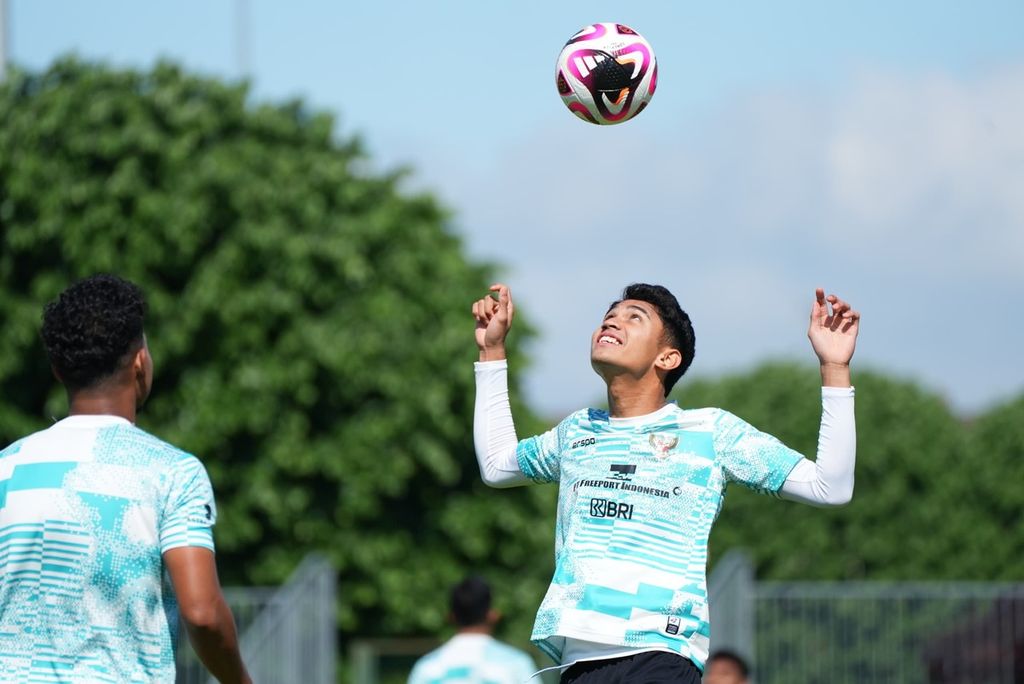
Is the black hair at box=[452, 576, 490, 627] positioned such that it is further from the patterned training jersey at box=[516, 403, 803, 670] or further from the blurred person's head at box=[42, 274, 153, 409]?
the blurred person's head at box=[42, 274, 153, 409]

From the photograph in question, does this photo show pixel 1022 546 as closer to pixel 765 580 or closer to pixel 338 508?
pixel 765 580

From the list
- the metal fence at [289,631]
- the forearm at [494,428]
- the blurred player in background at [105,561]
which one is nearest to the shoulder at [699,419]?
the forearm at [494,428]

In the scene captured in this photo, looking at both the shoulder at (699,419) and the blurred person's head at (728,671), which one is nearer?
the shoulder at (699,419)

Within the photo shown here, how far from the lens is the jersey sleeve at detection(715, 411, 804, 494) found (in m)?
4.60

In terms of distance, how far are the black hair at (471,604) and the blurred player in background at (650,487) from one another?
2.91 m

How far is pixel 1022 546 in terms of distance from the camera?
2219 cm

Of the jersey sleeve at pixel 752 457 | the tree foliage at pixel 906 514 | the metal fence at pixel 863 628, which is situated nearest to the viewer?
the jersey sleeve at pixel 752 457

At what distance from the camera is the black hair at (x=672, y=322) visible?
4.98 m

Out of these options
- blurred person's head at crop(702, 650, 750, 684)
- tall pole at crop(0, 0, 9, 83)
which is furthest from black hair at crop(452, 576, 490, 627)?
tall pole at crop(0, 0, 9, 83)

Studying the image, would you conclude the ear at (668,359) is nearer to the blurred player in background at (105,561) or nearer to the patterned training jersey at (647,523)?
the patterned training jersey at (647,523)

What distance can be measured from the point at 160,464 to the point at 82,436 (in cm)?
24

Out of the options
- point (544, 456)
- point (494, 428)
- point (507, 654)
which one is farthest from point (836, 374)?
point (507, 654)

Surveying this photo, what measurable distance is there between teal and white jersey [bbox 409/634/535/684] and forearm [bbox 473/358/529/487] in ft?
8.58

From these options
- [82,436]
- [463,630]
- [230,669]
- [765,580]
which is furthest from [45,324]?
[765,580]
